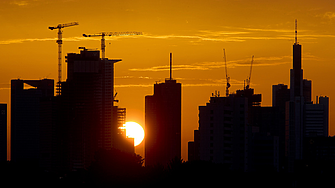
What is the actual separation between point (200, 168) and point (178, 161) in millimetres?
6565

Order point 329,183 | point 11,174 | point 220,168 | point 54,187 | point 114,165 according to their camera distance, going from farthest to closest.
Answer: point 329,183 < point 11,174 < point 54,187 < point 114,165 < point 220,168

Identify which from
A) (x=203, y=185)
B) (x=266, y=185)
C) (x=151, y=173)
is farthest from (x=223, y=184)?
(x=266, y=185)

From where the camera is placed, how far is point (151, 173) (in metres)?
149

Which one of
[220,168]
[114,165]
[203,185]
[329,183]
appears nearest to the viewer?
[203,185]

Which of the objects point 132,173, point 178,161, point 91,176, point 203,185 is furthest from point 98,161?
point 203,185

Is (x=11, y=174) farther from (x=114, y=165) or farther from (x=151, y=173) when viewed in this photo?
(x=151, y=173)

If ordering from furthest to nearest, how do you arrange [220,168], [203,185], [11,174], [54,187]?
[11,174]
[54,187]
[220,168]
[203,185]

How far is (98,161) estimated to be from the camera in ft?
553

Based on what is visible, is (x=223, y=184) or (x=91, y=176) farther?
(x=91, y=176)

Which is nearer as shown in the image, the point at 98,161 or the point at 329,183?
the point at 98,161

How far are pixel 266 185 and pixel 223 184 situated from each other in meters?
34.3

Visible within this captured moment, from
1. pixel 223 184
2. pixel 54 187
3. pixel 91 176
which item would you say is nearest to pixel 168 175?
pixel 223 184

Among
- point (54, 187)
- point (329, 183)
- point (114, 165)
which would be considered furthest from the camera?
point (329, 183)

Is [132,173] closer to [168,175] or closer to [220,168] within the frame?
[168,175]
